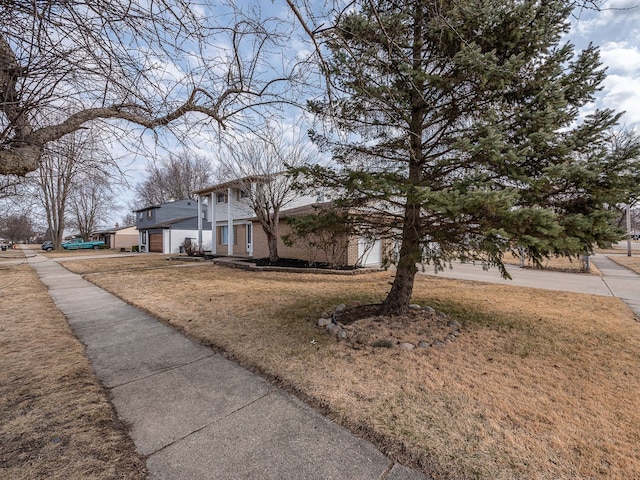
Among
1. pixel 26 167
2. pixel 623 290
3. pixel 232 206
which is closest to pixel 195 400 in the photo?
pixel 26 167

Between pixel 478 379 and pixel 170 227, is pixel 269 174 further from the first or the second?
pixel 170 227

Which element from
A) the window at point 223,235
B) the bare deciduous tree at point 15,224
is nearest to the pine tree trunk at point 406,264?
the bare deciduous tree at point 15,224

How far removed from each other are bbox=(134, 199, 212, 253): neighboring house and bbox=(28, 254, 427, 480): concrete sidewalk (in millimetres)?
21374

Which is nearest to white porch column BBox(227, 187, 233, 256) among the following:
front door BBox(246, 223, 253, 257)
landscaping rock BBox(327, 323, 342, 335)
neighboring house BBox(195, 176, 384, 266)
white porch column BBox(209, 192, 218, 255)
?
neighboring house BBox(195, 176, 384, 266)

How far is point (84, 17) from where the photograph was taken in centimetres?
229

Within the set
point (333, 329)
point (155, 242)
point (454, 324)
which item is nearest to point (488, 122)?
point (454, 324)

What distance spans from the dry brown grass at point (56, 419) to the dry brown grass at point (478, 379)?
4.65ft

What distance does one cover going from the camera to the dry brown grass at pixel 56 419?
6.21ft

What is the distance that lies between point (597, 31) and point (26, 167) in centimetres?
610

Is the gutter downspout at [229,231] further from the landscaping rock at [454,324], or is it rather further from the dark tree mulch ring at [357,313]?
the landscaping rock at [454,324]

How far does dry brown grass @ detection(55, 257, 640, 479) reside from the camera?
2.01 meters

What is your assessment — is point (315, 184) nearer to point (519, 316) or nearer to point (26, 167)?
point (26, 167)

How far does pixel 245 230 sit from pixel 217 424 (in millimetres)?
17829

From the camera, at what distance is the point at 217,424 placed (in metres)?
2.34
